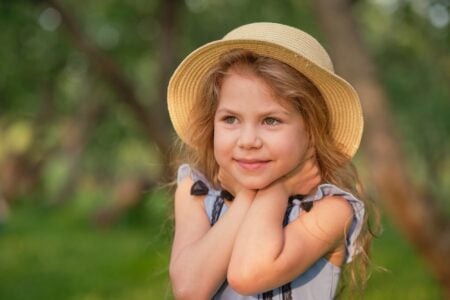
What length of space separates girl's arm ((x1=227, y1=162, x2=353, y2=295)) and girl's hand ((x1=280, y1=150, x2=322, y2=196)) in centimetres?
3

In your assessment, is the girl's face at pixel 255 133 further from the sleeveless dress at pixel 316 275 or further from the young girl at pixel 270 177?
the sleeveless dress at pixel 316 275

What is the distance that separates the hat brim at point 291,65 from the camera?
7.36ft

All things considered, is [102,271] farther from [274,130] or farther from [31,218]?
[274,130]

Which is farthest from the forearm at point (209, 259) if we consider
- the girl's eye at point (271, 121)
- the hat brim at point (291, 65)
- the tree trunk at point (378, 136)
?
the tree trunk at point (378, 136)

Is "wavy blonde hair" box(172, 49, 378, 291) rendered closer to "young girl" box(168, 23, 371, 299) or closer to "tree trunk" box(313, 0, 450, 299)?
"young girl" box(168, 23, 371, 299)

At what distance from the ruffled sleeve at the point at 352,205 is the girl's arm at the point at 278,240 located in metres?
0.02

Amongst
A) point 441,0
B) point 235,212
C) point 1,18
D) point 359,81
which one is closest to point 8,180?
point 1,18

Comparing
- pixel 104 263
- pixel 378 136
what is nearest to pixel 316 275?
pixel 378 136

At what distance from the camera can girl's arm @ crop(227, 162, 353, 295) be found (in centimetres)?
218

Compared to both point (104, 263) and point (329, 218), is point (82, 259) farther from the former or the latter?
point (329, 218)

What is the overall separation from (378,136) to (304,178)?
13.2 feet

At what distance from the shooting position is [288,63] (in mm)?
2258

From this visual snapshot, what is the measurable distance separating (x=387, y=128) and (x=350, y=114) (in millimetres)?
→ 4011

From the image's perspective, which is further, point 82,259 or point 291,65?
point 82,259
